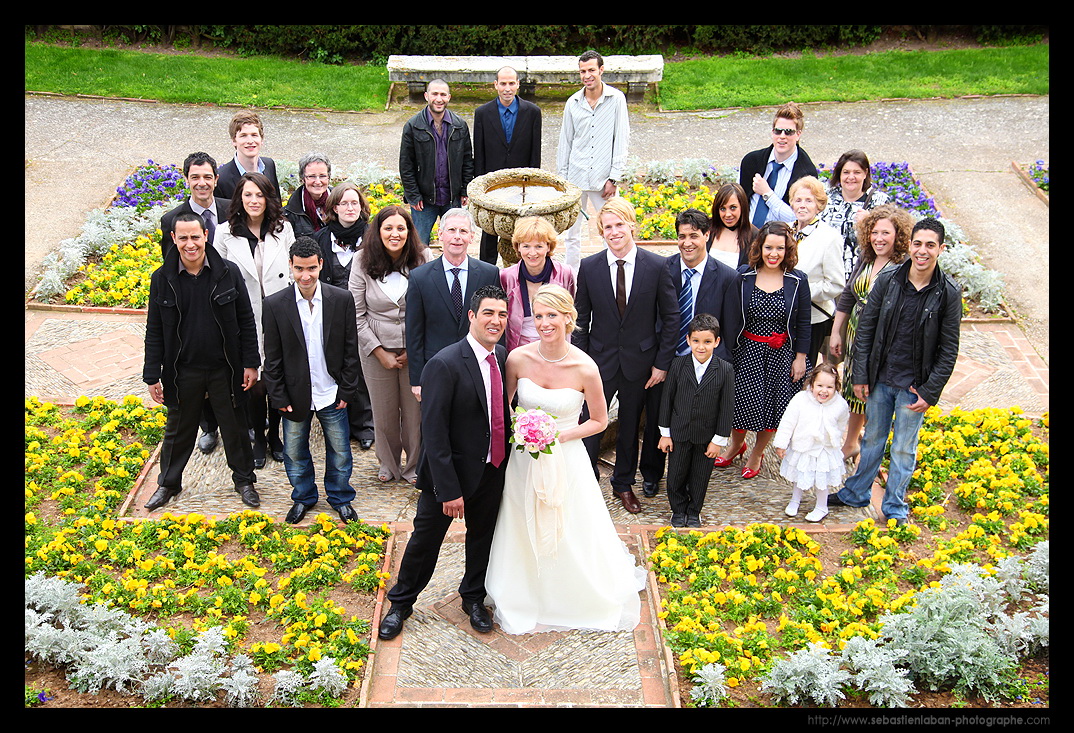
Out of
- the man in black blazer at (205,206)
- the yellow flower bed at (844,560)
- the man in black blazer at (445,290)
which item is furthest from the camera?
the man in black blazer at (205,206)

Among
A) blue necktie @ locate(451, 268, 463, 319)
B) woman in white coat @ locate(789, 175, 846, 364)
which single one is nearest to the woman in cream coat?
blue necktie @ locate(451, 268, 463, 319)

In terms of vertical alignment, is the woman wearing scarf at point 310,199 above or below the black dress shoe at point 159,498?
above

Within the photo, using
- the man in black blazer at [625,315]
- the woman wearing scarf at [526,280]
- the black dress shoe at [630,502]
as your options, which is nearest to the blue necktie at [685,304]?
the man in black blazer at [625,315]

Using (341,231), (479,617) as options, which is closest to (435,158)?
(341,231)

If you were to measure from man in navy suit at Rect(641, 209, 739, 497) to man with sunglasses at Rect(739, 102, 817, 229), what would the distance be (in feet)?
5.00

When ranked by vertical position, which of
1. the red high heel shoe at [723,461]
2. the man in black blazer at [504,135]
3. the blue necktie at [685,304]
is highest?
the man in black blazer at [504,135]

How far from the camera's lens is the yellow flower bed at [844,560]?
5574 mm

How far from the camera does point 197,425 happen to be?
684 cm

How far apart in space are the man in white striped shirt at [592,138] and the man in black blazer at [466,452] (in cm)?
388

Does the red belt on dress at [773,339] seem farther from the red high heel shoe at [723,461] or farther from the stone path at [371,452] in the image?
the stone path at [371,452]

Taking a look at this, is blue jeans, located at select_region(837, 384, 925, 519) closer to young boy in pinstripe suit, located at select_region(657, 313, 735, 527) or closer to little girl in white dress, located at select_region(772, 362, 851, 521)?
little girl in white dress, located at select_region(772, 362, 851, 521)

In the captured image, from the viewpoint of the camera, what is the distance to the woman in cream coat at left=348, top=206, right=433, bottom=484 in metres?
6.64

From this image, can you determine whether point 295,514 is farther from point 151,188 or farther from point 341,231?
point 151,188

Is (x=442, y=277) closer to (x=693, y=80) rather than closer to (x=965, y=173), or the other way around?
(x=965, y=173)
